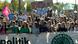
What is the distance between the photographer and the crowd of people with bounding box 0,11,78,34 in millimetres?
9750

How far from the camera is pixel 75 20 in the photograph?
10.4 m

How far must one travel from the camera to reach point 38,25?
389 inches

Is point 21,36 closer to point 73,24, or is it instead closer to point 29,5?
point 73,24

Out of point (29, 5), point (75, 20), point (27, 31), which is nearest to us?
point (27, 31)

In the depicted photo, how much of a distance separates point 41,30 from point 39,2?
12.7 feet

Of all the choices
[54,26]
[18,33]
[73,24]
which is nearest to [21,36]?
[18,33]

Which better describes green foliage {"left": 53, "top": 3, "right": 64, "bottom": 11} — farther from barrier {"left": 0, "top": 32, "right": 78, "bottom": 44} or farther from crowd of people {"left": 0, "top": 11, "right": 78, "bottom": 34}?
barrier {"left": 0, "top": 32, "right": 78, "bottom": 44}

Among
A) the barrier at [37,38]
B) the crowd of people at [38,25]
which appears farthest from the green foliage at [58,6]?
the barrier at [37,38]

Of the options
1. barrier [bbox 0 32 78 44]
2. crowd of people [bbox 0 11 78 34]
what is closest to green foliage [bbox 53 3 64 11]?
crowd of people [bbox 0 11 78 34]

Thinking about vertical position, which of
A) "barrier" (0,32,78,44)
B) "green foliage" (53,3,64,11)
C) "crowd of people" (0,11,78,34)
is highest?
"green foliage" (53,3,64,11)

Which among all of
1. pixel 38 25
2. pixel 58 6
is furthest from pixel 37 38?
pixel 58 6

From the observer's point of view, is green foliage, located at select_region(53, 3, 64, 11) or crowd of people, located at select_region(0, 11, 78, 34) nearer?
crowd of people, located at select_region(0, 11, 78, 34)

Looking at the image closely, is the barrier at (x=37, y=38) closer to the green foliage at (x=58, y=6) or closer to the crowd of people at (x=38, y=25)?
the crowd of people at (x=38, y=25)

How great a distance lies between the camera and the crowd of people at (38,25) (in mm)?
9750
